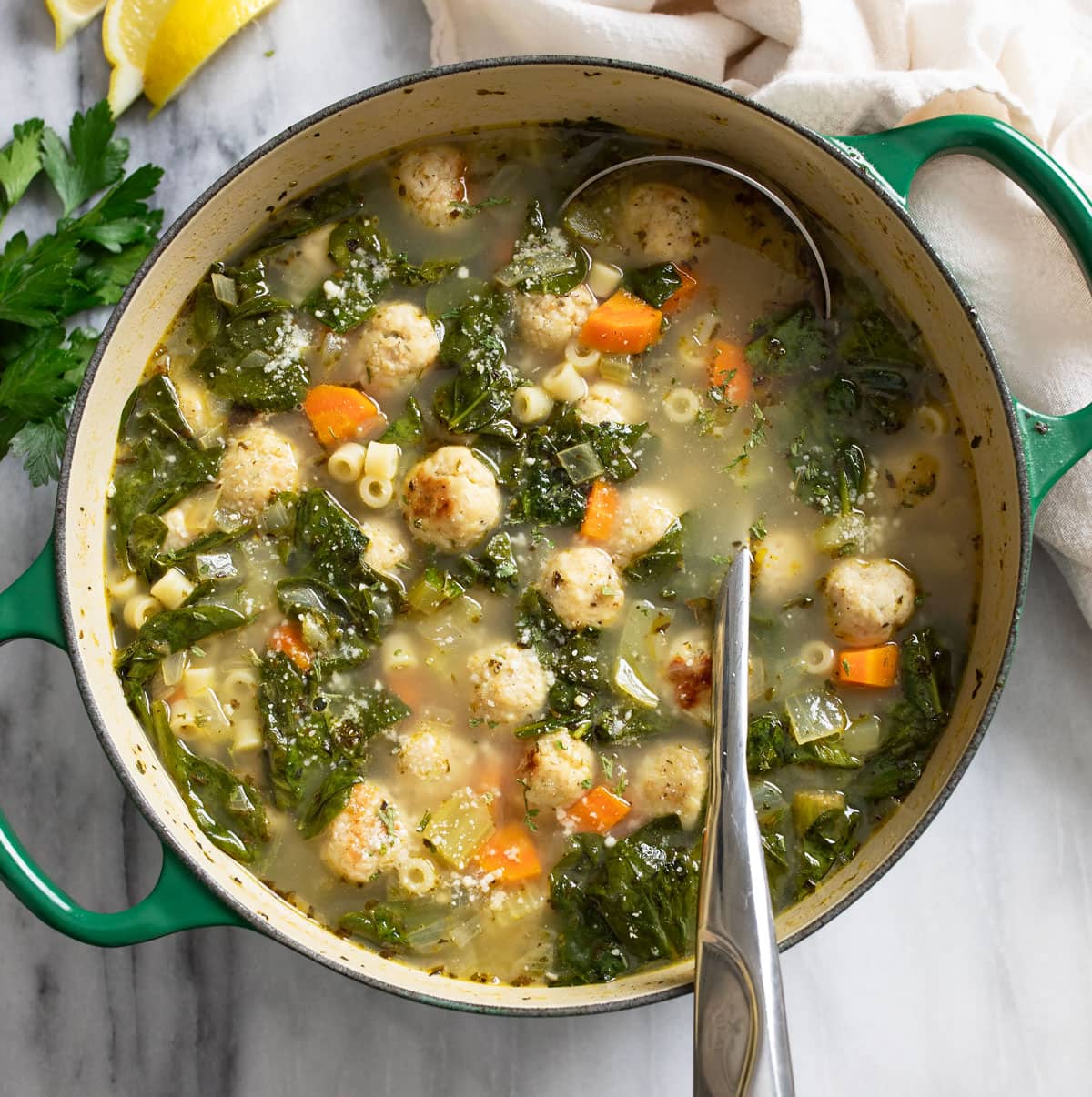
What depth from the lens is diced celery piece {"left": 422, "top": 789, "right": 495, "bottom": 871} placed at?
10.0ft

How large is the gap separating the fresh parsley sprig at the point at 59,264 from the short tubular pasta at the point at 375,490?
0.83 metres

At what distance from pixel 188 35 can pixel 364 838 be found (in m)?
2.31

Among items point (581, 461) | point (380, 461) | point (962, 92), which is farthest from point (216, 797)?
point (962, 92)

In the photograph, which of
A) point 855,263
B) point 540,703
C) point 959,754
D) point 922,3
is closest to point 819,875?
point 959,754

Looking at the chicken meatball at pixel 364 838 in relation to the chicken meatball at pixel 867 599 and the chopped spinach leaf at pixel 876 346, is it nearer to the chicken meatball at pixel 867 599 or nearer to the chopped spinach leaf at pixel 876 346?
the chicken meatball at pixel 867 599

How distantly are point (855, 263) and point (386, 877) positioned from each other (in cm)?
211

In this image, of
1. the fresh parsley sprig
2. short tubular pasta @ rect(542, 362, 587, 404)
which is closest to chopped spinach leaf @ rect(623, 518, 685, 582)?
short tubular pasta @ rect(542, 362, 587, 404)

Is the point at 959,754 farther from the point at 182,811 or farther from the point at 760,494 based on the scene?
the point at 182,811

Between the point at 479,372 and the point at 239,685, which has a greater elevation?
the point at 479,372

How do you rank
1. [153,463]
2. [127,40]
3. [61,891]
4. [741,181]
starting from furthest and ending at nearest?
[127,40] → [741,181] → [153,463] → [61,891]

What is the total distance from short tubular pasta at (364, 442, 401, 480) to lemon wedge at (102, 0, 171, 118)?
1319 millimetres

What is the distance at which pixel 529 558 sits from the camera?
316cm

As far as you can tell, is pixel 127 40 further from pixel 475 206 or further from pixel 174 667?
pixel 174 667

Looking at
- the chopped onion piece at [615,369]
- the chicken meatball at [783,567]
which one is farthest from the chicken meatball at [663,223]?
the chicken meatball at [783,567]
